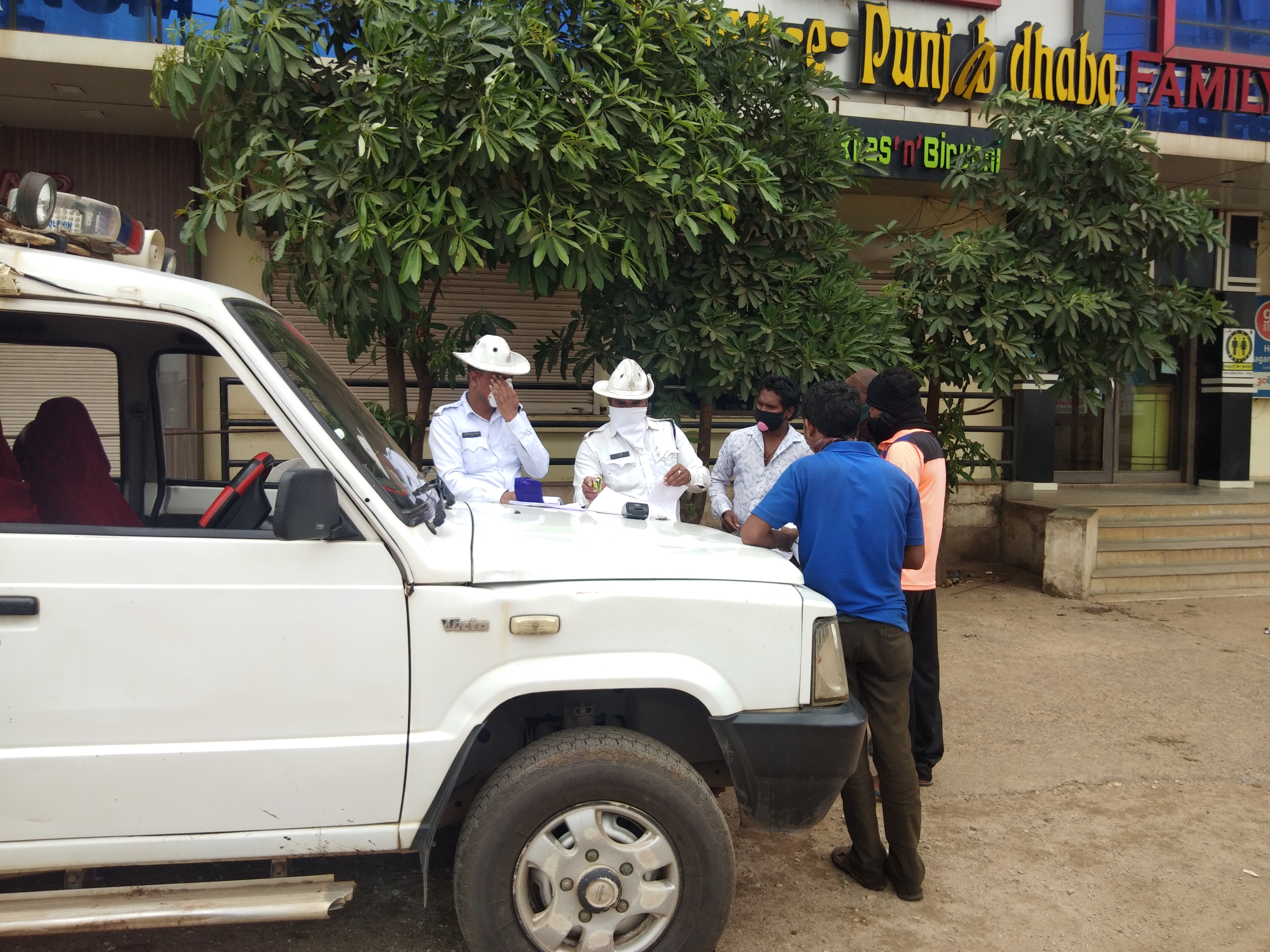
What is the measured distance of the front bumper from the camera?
281 cm

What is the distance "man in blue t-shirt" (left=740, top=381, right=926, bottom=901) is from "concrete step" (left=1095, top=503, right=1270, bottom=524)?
21.9 feet

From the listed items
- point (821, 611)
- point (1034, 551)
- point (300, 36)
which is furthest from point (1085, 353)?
point (300, 36)

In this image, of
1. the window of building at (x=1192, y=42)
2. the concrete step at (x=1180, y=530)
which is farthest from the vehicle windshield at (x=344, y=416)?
the window of building at (x=1192, y=42)

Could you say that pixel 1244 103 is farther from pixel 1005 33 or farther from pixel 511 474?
pixel 511 474

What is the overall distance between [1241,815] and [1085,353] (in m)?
3.90

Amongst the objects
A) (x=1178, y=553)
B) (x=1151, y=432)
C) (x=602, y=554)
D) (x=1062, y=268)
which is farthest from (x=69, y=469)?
(x=1151, y=432)

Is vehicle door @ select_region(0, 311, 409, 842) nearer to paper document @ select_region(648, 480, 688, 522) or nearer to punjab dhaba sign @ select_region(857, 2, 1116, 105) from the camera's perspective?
paper document @ select_region(648, 480, 688, 522)

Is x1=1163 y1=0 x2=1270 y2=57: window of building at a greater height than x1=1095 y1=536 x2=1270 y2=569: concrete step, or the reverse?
x1=1163 y1=0 x2=1270 y2=57: window of building

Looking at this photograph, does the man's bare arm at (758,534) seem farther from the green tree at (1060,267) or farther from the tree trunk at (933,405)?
the tree trunk at (933,405)

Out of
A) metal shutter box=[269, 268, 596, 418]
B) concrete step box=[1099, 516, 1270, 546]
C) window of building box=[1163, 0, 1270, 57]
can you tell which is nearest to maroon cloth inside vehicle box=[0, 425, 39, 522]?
metal shutter box=[269, 268, 596, 418]

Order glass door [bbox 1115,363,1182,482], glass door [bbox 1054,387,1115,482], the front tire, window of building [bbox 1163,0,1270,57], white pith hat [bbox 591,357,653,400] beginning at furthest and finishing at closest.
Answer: glass door [bbox 1115,363,1182,482], glass door [bbox 1054,387,1115,482], window of building [bbox 1163,0,1270,57], white pith hat [bbox 591,357,653,400], the front tire

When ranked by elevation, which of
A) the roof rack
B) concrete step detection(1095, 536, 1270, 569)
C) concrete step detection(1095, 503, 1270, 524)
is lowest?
concrete step detection(1095, 536, 1270, 569)

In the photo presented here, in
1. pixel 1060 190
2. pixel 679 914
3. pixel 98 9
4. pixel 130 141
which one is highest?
pixel 98 9

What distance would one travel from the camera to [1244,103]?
1027cm
